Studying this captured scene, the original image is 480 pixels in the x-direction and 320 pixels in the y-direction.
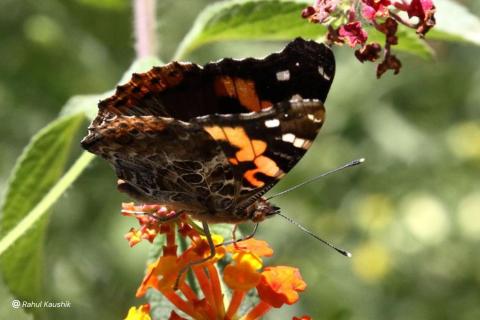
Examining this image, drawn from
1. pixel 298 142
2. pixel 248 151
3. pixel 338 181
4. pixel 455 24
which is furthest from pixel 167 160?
pixel 338 181

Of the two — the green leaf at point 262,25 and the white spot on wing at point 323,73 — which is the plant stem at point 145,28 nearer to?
the green leaf at point 262,25

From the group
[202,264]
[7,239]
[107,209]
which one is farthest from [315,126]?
[107,209]

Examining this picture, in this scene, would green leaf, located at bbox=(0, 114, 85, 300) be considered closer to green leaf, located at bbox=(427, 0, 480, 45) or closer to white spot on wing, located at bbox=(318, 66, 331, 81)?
white spot on wing, located at bbox=(318, 66, 331, 81)

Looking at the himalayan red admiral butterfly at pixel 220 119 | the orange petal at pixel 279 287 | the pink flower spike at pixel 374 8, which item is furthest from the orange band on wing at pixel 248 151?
the pink flower spike at pixel 374 8

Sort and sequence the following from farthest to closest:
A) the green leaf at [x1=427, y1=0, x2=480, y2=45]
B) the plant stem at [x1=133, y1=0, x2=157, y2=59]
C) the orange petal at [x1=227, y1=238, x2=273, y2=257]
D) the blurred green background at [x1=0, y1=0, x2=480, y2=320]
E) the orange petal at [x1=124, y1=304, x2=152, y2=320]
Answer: the blurred green background at [x1=0, y1=0, x2=480, y2=320] → the plant stem at [x1=133, y1=0, x2=157, y2=59] → the green leaf at [x1=427, y1=0, x2=480, y2=45] → the orange petal at [x1=227, y1=238, x2=273, y2=257] → the orange petal at [x1=124, y1=304, x2=152, y2=320]

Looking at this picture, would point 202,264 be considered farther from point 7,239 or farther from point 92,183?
point 92,183

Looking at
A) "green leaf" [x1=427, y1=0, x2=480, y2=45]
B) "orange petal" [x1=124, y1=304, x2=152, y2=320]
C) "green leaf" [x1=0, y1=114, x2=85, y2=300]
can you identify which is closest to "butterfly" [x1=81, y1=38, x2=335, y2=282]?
"orange petal" [x1=124, y1=304, x2=152, y2=320]
